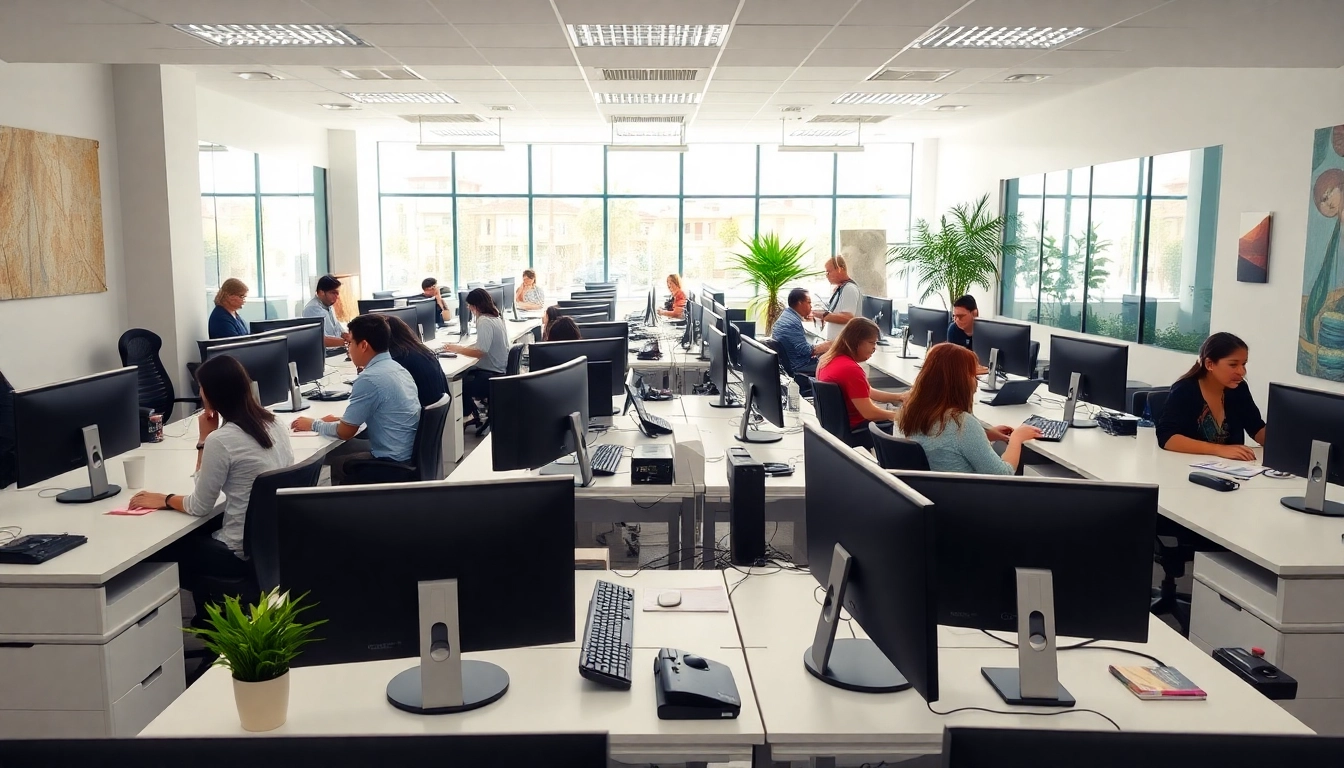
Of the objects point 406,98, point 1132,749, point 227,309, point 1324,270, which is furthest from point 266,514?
point 406,98

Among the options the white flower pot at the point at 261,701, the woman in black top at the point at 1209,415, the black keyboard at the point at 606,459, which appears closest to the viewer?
the white flower pot at the point at 261,701

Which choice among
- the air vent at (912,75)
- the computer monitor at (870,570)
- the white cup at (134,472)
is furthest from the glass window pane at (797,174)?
the computer monitor at (870,570)

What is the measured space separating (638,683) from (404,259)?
12.7 m

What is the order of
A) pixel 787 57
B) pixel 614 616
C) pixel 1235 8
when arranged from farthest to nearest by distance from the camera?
pixel 787 57 → pixel 1235 8 → pixel 614 616

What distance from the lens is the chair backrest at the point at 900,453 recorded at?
3414 mm

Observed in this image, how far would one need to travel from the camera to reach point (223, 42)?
20.4ft

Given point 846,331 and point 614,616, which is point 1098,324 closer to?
point 846,331

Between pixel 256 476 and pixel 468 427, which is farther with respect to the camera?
pixel 468 427

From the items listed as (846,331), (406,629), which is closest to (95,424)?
(406,629)

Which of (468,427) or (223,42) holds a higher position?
(223,42)

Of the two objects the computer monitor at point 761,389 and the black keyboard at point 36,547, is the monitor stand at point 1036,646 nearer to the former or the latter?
the computer monitor at point 761,389

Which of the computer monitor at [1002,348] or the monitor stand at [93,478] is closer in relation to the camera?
the monitor stand at [93,478]

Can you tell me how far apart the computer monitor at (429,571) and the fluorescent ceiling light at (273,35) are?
466 centimetres

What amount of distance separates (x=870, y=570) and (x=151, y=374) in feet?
21.3
